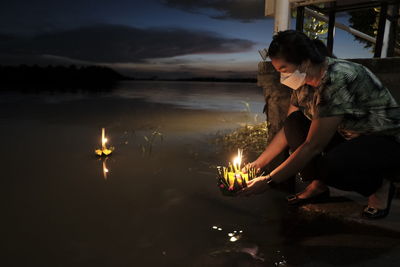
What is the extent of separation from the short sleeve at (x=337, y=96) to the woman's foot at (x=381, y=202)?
723 millimetres

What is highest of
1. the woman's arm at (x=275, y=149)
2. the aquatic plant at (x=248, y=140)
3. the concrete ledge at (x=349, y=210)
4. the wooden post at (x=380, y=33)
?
the wooden post at (x=380, y=33)

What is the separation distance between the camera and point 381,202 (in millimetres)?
2227

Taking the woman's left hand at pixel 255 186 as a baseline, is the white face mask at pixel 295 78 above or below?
above

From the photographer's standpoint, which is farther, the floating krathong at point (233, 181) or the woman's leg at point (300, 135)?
the woman's leg at point (300, 135)

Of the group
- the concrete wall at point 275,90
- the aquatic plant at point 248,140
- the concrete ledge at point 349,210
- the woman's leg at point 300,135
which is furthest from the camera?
the aquatic plant at point 248,140

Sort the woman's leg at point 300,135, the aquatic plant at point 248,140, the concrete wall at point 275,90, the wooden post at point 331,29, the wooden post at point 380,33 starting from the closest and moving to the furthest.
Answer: the woman's leg at point 300,135, the concrete wall at point 275,90, the wooden post at point 380,33, the wooden post at point 331,29, the aquatic plant at point 248,140

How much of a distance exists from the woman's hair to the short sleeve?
6.9 inches

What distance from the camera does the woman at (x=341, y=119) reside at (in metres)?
1.95

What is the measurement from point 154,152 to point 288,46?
3277mm

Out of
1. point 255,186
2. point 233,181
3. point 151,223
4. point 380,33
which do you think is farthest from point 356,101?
point 151,223

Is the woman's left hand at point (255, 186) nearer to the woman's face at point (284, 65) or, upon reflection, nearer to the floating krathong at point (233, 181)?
the floating krathong at point (233, 181)

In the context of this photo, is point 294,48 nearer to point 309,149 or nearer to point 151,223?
point 309,149

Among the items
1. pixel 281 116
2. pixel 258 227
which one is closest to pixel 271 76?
pixel 281 116

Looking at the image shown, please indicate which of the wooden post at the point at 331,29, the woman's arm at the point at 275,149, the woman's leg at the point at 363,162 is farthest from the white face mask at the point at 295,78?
the wooden post at the point at 331,29
